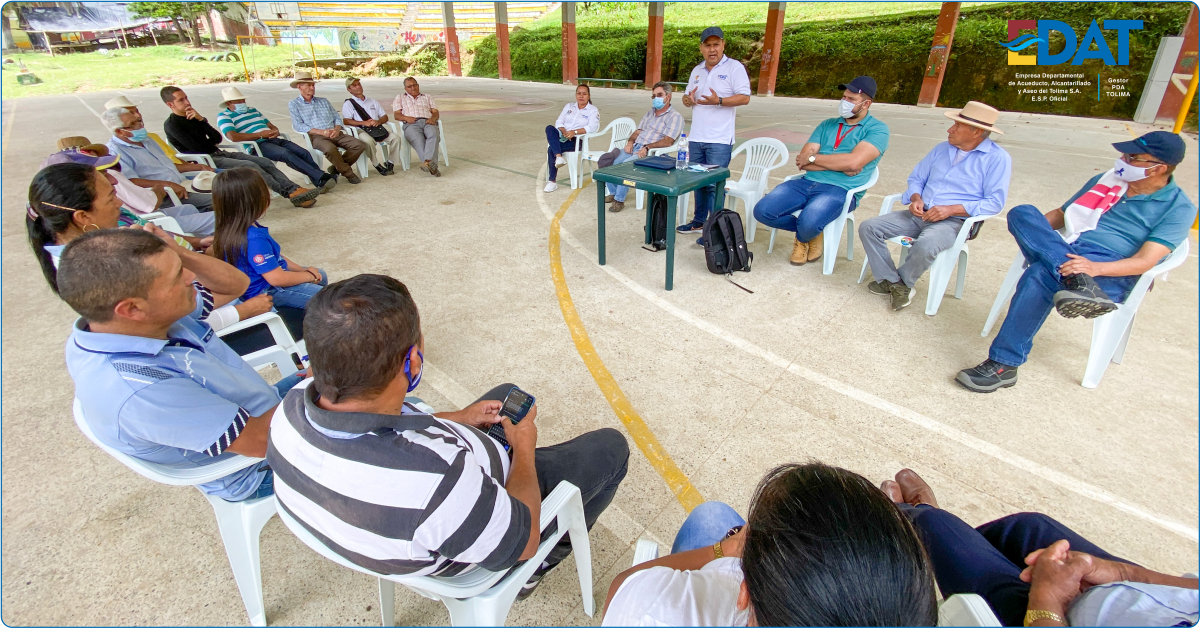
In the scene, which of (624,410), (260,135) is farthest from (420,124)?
(624,410)

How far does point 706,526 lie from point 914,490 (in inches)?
33.0

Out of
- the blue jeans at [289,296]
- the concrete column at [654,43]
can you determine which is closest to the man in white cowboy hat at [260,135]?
the blue jeans at [289,296]

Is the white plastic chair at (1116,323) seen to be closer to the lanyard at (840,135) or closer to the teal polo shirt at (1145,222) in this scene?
the teal polo shirt at (1145,222)

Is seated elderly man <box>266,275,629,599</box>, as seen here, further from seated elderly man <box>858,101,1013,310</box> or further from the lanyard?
the lanyard

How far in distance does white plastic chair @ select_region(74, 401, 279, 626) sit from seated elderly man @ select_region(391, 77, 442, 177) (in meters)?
6.19

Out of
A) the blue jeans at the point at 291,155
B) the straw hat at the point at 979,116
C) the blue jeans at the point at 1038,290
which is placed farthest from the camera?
the blue jeans at the point at 291,155

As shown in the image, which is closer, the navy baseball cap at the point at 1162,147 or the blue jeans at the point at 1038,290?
the navy baseball cap at the point at 1162,147

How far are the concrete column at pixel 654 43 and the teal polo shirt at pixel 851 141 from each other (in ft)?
61.7

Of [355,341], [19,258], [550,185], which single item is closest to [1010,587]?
[355,341]

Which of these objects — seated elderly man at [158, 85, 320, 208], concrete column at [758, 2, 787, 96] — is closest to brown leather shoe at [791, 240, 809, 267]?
seated elderly man at [158, 85, 320, 208]

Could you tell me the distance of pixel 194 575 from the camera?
5.92 feet

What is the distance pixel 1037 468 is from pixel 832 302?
1642 millimetres

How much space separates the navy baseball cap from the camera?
2436 millimetres

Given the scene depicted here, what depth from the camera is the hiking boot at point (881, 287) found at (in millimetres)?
3588
